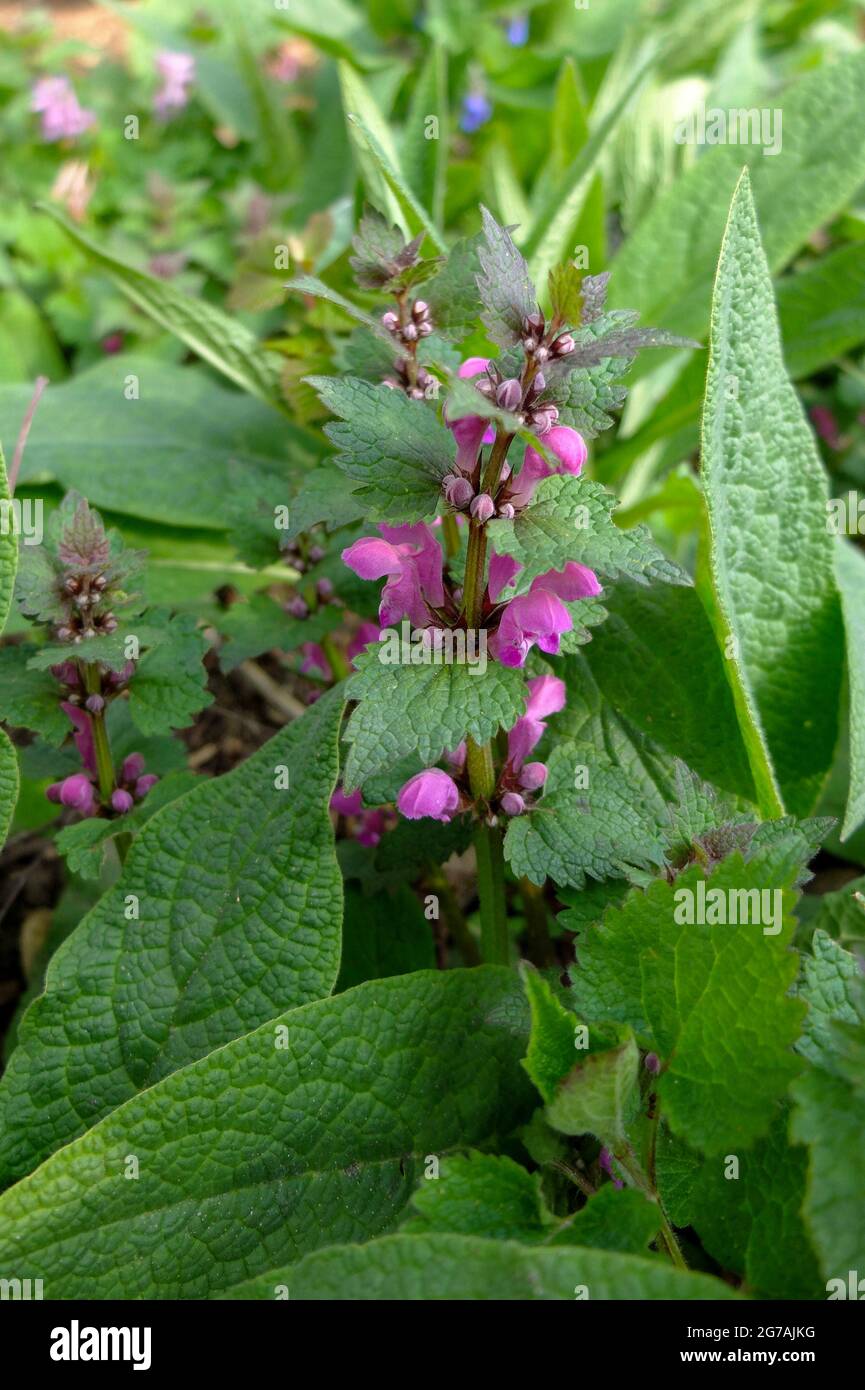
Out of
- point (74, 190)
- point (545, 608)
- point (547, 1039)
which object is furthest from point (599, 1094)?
point (74, 190)

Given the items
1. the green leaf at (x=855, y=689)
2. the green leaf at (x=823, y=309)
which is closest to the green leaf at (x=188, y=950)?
the green leaf at (x=855, y=689)

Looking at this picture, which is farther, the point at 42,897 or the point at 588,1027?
the point at 42,897

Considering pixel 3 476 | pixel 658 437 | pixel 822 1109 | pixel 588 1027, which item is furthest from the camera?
pixel 658 437

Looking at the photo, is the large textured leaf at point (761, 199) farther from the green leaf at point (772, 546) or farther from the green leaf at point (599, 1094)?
the green leaf at point (599, 1094)

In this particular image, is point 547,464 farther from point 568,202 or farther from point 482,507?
point 568,202

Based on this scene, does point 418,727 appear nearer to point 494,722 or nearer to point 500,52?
point 494,722
